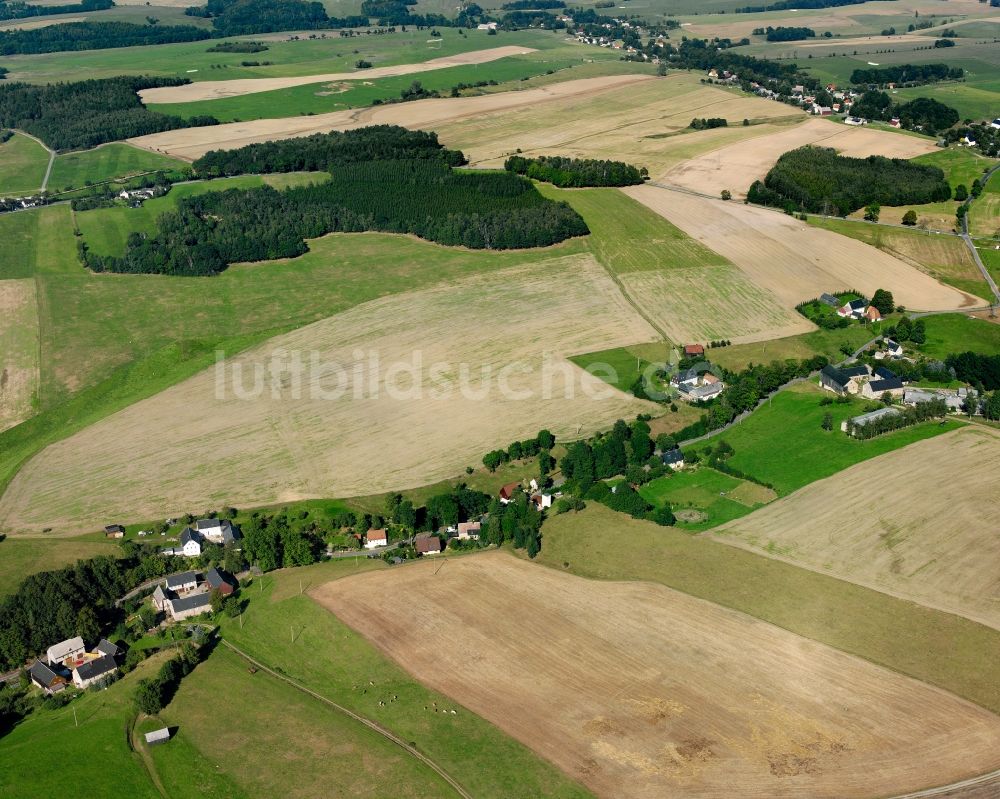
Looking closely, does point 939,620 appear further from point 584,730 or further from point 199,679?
point 199,679

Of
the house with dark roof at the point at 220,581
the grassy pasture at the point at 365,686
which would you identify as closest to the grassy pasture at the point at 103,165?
the house with dark roof at the point at 220,581

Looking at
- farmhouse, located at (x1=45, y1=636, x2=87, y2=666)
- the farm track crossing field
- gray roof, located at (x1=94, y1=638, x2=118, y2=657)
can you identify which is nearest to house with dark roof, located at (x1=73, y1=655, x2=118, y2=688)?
gray roof, located at (x1=94, y1=638, x2=118, y2=657)

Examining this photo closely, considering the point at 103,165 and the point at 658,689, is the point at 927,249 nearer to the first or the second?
the point at 658,689

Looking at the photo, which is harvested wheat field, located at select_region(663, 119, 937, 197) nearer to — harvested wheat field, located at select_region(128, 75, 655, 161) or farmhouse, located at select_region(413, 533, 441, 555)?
harvested wheat field, located at select_region(128, 75, 655, 161)

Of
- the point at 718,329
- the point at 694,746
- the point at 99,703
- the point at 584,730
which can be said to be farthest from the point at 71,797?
the point at 718,329

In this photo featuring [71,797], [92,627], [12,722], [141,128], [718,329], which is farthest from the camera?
[141,128]

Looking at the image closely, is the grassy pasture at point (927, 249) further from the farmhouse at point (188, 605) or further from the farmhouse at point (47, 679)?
the farmhouse at point (47, 679)
